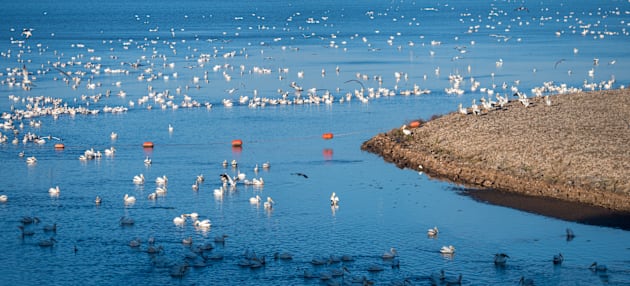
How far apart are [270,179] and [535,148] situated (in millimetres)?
9717

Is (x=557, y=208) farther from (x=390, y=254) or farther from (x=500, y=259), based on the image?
(x=390, y=254)

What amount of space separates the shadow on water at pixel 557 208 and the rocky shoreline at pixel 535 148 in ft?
0.91

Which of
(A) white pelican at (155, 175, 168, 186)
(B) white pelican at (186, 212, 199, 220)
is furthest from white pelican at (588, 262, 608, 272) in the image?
(A) white pelican at (155, 175, 168, 186)

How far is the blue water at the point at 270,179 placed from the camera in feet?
94.1

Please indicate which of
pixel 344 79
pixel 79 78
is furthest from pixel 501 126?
pixel 79 78

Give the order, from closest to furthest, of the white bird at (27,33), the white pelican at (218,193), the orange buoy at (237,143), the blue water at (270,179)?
the blue water at (270,179) < the white pelican at (218,193) < the orange buoy at (237,143) < the white bird at (27,33)

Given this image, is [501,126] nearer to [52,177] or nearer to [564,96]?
[564,96]

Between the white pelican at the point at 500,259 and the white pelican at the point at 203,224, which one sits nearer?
the white pelican at the point at 500,259

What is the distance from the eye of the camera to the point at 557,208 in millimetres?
34031

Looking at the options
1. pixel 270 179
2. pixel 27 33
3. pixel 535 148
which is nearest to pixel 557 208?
pixel 535 148

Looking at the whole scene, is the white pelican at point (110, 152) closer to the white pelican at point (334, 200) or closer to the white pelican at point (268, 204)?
the white pelican at point (268, 204)

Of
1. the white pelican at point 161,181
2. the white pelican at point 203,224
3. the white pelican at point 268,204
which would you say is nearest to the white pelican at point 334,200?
the white pelican at point 268,204

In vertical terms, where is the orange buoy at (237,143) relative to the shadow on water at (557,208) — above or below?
above

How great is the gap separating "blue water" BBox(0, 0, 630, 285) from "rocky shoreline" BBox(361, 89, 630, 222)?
1.39m
